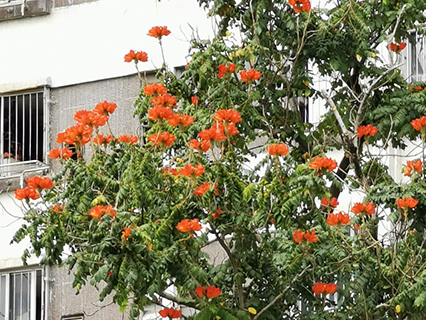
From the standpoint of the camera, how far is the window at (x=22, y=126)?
33562 mm

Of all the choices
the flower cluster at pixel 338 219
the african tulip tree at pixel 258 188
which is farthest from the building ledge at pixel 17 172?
the flower cluster at pixel 338 219

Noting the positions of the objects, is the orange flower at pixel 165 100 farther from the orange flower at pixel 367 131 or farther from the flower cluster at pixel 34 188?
the orange flower at pixel 367 131

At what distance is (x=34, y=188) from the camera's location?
81.4ft

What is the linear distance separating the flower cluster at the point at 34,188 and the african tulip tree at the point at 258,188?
0.03m

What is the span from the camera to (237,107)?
26281 millimetres

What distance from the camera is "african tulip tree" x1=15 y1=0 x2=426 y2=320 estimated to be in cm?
2419

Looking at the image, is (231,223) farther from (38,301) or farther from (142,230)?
(38,301)

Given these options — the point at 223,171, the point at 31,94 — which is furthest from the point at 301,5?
the point at 31,94

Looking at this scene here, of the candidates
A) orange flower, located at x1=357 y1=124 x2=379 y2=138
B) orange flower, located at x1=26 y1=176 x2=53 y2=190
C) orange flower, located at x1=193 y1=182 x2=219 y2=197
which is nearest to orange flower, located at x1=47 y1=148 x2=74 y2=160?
orange flower, located at x1=26 y1=176 x2=53 y2=190

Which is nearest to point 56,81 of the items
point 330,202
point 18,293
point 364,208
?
point 18,293

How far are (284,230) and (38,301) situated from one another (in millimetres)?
8447

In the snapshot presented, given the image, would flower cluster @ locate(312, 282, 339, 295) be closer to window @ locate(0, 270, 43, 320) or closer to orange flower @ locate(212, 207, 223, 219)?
orange flower @ locate(212, 207, 223, 219)

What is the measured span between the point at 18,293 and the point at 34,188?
8.43 meters

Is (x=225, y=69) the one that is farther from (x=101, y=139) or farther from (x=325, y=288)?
(x=325, y=288)
